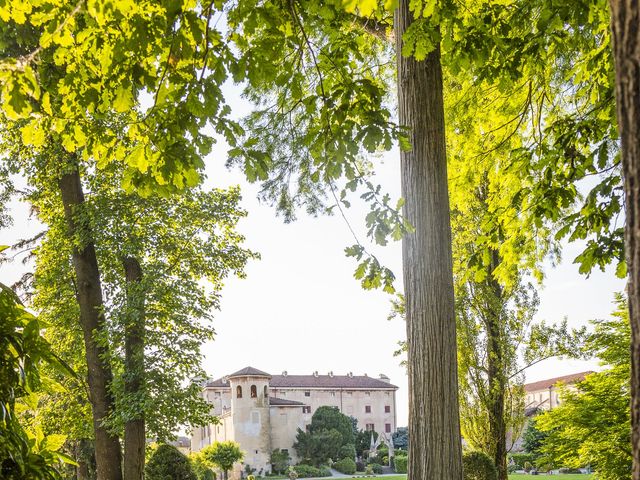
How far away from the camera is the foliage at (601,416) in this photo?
873 cm

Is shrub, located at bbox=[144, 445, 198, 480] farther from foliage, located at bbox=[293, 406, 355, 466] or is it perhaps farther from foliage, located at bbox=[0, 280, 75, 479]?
foliage, located at bbox=[293, 406, 355, 466]

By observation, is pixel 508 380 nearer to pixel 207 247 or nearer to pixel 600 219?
pixel 207 247

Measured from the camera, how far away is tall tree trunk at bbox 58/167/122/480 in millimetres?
11812

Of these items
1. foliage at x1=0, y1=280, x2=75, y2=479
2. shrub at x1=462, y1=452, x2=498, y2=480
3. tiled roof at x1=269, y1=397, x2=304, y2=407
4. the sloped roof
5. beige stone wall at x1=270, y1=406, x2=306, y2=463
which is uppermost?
foliage at x1=0, y1=280, x2=75, y2=479

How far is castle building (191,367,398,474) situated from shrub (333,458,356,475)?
12.8 feet

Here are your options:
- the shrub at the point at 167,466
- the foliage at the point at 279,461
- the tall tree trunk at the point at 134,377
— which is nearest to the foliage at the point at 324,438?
the foliage at the point at 279,461

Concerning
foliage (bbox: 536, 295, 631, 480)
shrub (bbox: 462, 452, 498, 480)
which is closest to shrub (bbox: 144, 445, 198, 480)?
shrub (bbox: 462, 452, 498, 480)

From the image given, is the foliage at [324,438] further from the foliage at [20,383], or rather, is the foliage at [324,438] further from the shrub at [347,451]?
the foliage at [20,383]

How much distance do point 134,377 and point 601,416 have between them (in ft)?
26.9

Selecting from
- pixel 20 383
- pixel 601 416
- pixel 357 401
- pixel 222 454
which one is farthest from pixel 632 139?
pixel 357 401

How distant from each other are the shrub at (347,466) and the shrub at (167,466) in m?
34.4

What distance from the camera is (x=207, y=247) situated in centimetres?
1453

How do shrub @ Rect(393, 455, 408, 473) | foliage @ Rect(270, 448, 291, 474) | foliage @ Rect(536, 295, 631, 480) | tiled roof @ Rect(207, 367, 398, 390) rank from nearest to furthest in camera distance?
1. foliage @ Rect(536, 295, 631, 480)
2. shrub @ Rect(393, 455, 408, 473)
3. foliage @ Rect(270, 448, 291, 474)
4. tiled roof @ Rect(207, 367, 398, 390)

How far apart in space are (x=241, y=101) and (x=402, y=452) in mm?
48183
